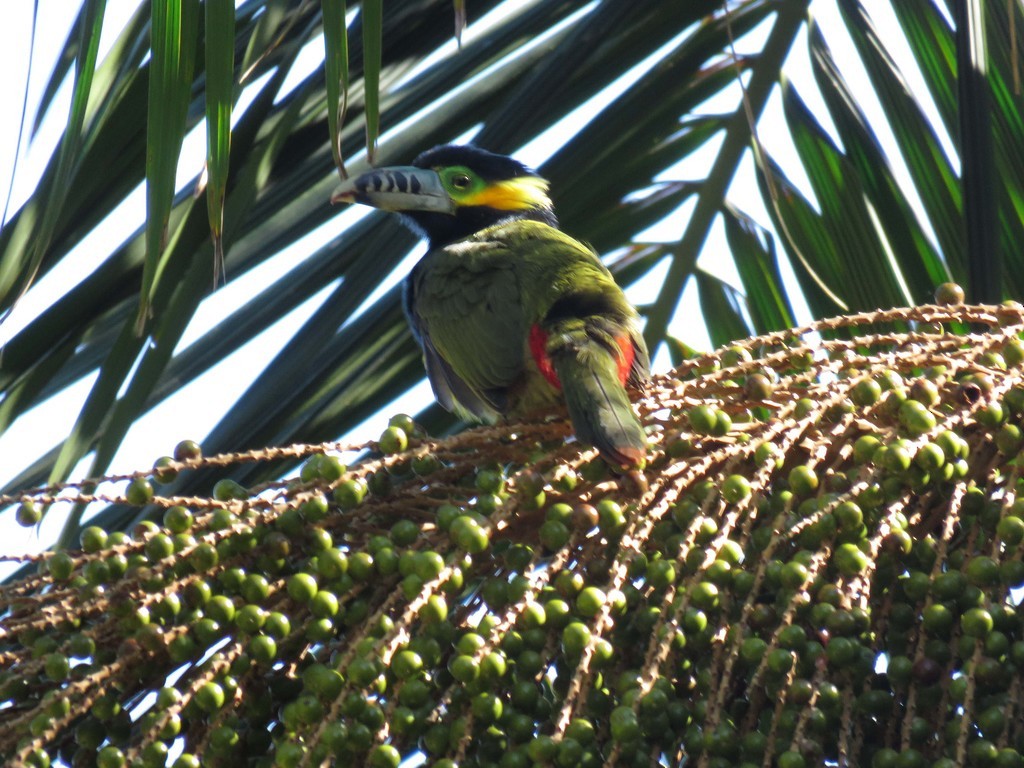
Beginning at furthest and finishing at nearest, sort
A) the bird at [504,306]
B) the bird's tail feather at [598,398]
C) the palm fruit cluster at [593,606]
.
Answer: the bird at [504,306] → the bird's tail feather at [598,398] → the palm fruit cluster at [593,606]

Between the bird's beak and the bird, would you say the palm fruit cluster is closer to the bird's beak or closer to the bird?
the bird

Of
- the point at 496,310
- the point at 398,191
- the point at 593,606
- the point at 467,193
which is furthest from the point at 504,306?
the point at 593,606

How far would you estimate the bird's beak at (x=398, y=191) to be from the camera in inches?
115

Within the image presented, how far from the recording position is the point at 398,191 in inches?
133

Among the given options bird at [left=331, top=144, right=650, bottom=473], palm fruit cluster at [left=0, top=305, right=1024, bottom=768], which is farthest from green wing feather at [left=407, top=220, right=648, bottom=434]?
palm fruit cluster at [left=0, top=305, right=1024, bottom=768]

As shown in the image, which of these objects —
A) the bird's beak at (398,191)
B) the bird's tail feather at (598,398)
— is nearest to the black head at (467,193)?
the bird's beak at (398,191)

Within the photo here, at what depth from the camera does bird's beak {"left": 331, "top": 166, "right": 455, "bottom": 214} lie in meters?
2.92

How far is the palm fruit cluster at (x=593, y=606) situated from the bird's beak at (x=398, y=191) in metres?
1.18

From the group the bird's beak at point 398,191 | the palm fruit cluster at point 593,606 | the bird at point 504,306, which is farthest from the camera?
the bird's beak at point 398,191

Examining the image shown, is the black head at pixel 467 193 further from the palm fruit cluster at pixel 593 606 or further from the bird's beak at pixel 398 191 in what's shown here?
the palm fruit cluster at pixel 593 606

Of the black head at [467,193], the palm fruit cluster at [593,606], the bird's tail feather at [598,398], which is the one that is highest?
the black head at [467,193]

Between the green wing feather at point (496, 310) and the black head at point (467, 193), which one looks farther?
the black head at point (467, 193)

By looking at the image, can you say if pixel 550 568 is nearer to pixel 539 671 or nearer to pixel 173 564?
pixel 539 671

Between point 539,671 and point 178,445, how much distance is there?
65cm
